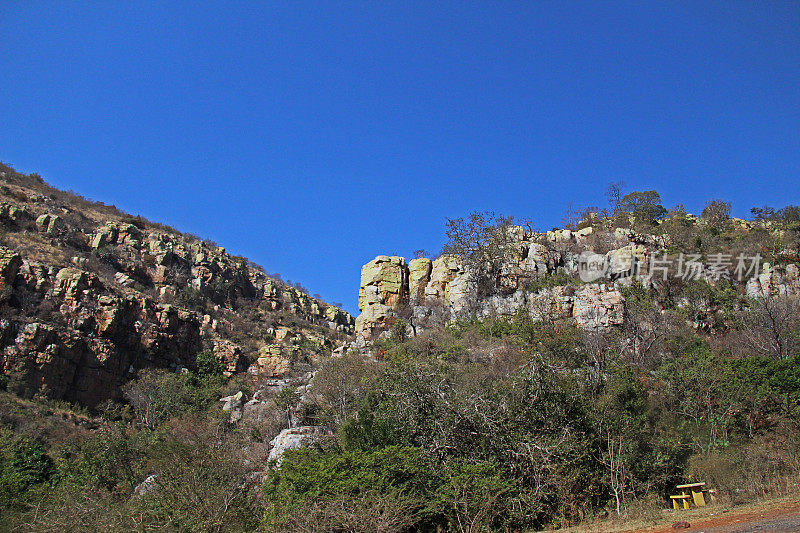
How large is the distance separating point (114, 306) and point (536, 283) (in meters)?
31.0

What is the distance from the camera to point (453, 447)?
12375 millimetres

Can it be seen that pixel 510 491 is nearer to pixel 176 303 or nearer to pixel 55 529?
pixel 55 529

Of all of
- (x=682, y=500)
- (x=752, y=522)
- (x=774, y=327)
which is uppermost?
(x=774, y=327)

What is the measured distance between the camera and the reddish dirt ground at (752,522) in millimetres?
8062

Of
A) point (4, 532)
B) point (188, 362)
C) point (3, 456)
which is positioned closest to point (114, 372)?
point (188, 362)

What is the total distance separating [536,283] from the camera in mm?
29703

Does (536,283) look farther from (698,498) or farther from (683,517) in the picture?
(683,517)

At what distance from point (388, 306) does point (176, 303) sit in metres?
25.8

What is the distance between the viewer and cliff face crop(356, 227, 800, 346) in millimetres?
27469

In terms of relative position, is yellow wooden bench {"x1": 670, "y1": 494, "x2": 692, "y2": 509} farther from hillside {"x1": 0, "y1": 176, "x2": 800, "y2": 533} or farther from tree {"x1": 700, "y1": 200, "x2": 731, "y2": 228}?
tree {"x1": 700, "y1": 200, "x2": 731, "y2": 228}

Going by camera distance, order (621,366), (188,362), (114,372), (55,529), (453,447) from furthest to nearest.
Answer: (188,362), (114,372), (621,366), (453,447), (55,529)
